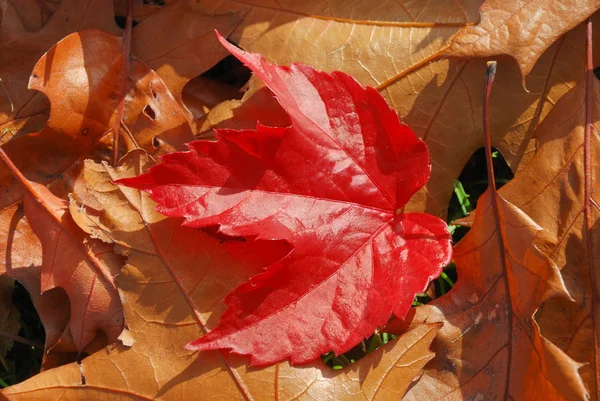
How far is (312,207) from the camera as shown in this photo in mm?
1196

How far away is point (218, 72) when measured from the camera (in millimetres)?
1576

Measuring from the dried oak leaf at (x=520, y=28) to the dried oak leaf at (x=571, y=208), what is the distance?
0.50 ft

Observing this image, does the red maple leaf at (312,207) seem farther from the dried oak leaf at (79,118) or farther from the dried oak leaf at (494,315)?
the dried oak leaf at (79,118)

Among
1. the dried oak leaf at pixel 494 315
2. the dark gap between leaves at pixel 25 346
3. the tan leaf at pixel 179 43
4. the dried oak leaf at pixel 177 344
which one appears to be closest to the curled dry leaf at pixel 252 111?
the tan leaf at pixel 179 43

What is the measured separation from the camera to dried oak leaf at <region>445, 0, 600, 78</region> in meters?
1.20

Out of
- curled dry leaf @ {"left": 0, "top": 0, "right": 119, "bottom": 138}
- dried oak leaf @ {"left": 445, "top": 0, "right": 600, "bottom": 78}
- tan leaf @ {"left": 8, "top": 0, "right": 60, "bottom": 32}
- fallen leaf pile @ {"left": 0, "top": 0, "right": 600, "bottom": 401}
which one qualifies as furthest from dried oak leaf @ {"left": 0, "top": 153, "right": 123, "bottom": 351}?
dried oak leaf @ {"left": 445, "top": 0, "right": 600, "bottom": 78}

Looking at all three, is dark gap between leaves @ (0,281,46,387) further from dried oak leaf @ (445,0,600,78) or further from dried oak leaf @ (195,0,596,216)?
dried oak leaf @ (445,0,600,78)

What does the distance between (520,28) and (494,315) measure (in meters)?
0.61

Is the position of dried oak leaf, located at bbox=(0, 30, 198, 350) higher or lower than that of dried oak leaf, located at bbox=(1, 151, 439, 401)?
higher

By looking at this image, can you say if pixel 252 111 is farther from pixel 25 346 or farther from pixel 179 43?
pixel 25 346

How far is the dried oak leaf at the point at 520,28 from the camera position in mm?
1201

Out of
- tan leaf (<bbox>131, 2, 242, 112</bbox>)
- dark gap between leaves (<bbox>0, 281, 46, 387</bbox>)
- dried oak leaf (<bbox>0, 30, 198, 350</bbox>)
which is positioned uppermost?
tan leaf (<bbox>131, 2, 242, 112</bbox>)

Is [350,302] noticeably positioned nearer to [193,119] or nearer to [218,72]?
[193,119]

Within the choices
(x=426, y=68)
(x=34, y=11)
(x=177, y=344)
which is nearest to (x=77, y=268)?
(x=177, y=344)
